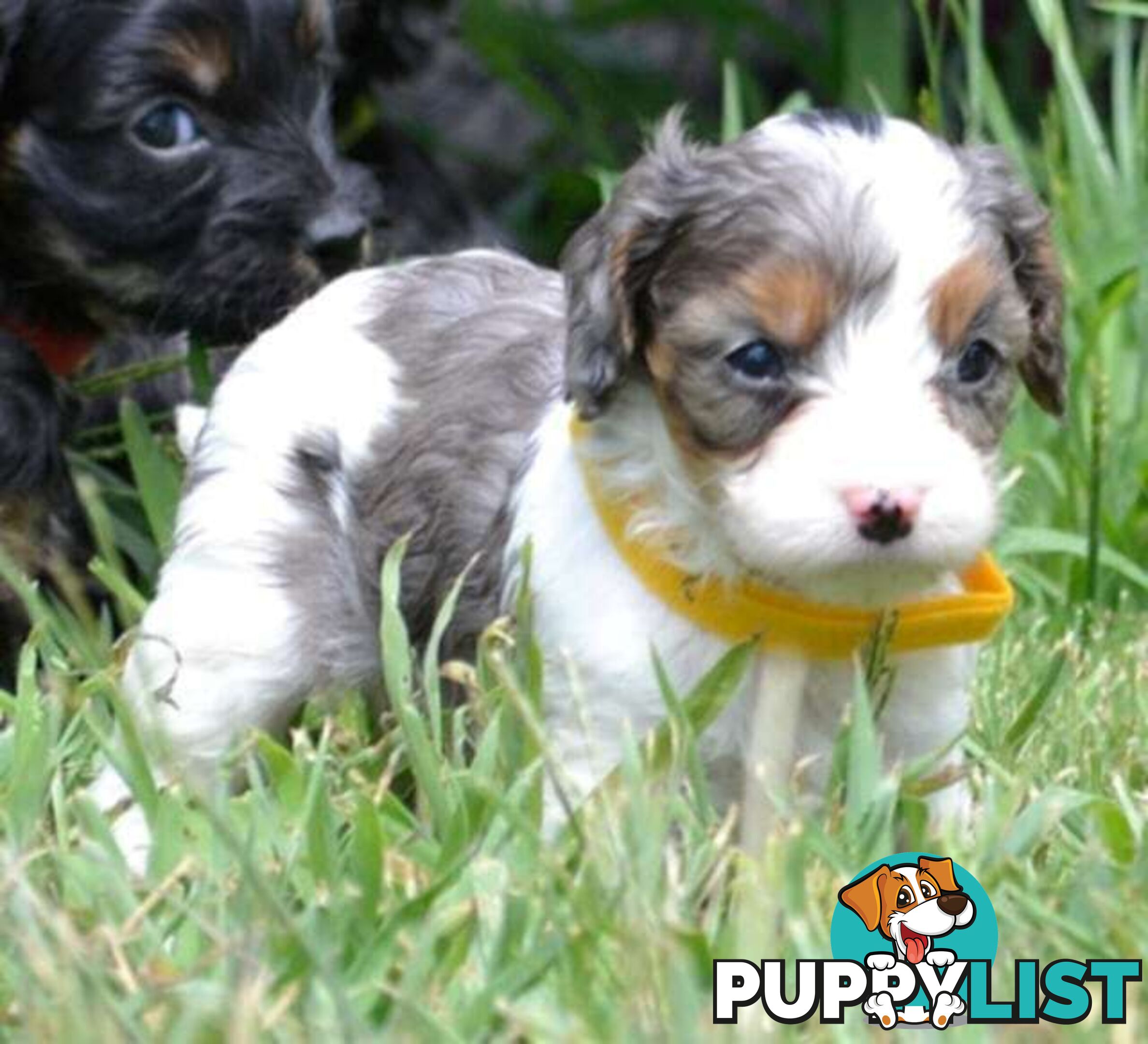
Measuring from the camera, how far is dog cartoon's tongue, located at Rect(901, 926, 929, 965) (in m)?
2.87

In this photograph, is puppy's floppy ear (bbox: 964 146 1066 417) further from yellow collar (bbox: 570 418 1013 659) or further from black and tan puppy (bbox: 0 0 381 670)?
black and tan puppy (bbox: 0 0 381 670)

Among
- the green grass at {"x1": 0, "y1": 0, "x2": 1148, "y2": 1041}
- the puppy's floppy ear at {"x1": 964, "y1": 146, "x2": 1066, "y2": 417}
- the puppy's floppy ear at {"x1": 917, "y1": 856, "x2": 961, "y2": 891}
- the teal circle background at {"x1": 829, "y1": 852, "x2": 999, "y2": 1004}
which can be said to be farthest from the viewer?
the puppy's floppy ear at {"x1": 964, "y1": 146, "x2": 1066, "y2": 417}

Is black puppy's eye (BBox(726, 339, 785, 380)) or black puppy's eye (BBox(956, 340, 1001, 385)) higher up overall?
black puppy's eye (BBox(726, 339, 785, 380))

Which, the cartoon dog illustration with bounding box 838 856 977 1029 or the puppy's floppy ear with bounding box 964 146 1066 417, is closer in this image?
the cartoon dog illustration with bounding box 838 856 977 1029

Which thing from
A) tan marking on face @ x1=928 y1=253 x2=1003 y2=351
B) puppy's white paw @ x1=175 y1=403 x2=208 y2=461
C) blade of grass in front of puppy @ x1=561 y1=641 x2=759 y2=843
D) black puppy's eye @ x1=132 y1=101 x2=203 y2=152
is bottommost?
puppy's white paw @ x1=175 y1=403 x2=208 y2=461

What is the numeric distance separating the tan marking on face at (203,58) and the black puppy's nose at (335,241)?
0.32m

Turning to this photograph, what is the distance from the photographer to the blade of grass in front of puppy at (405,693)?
342cm

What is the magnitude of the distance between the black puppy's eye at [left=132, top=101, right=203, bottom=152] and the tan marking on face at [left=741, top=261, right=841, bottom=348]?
79.2 inches

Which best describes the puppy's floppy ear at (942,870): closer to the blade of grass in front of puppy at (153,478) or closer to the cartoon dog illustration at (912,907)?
the cartoon dog illustration at (912,907)

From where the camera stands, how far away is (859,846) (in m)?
3.16

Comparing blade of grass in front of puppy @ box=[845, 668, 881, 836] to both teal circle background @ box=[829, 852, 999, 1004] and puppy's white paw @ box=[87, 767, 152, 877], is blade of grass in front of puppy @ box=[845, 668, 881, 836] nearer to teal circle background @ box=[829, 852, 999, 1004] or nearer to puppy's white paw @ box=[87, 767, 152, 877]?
teal circle background @ box=[829, 852, 999, 1004]

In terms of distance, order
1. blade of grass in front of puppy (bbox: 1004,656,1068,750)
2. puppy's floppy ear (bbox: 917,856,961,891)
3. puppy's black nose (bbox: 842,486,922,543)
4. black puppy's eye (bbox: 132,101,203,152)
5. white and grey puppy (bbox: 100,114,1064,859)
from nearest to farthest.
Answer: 1. puppy's floppy ear (bbox: 917,856,961,891)
2. puppy's black nose (bbox: 842,486,922,543)
3. white and grey puppy (bbox: 100,114,1064,859)
4. blade of grass in front of puppy (bbox: 1004,656,1068,750)
5. black puppy's eye (bbox: 132,101,203,152)

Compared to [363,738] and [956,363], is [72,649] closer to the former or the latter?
[363,738]

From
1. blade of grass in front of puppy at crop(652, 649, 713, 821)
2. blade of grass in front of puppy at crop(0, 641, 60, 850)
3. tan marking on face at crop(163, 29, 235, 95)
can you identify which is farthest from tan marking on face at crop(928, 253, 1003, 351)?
tan marking on face at crop(163, 29, 235, 95)
